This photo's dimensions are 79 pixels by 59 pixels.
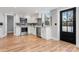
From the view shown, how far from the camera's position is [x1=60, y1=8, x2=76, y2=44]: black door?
17.5ft

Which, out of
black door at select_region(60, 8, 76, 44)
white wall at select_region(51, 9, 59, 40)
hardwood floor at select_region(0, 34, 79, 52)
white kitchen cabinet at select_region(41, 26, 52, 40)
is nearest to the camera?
hardwood floor at select_region(0, 34, 79, 52)

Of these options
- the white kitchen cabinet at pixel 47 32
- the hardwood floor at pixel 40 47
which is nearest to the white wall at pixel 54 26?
the white kitchen cabinet at pixel 47 32

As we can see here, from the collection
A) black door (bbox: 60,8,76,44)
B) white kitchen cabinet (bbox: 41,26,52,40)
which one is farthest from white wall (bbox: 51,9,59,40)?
black door (bbox: 60,8,76,44)

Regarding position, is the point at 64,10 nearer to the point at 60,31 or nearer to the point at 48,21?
the point at 60,31

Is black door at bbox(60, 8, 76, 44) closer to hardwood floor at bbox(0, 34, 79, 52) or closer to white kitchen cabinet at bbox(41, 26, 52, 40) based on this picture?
hardwood floor at bbox(0, 34, 79, 52)

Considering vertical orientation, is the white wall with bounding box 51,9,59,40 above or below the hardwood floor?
above

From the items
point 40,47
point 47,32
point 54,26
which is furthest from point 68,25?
point 40,47

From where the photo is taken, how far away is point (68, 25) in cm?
585

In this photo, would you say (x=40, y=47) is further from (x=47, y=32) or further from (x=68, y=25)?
(x=47, y=32)

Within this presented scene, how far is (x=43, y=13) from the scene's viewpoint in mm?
8109

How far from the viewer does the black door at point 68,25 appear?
17.5ft

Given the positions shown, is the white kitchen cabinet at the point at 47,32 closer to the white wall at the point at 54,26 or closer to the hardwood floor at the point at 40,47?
the white wall at the point at 54,26

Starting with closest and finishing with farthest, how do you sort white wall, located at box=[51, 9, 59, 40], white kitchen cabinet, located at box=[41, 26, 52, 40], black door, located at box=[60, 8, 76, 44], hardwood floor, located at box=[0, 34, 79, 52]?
hardwood floor, located at box=[0, 34, 79, 52] → black door, located at box=[60, 8, 76, 44] → white wall, located at box=[51, 9, 59, 40] → white kitchen cabinet, located at box=[41, 26, 52, 40]
